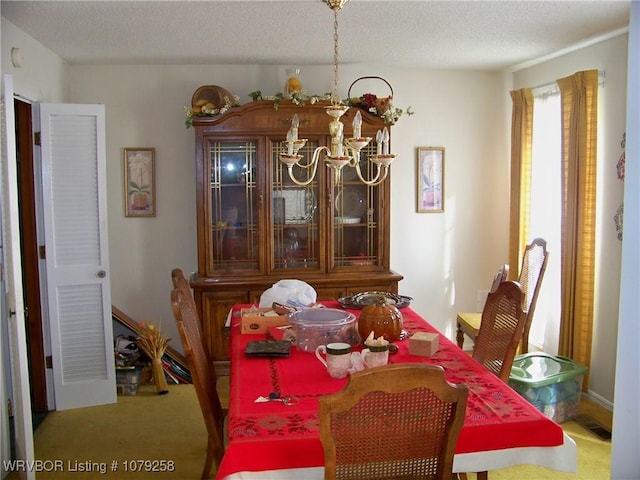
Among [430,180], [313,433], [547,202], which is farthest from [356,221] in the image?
[313,433]

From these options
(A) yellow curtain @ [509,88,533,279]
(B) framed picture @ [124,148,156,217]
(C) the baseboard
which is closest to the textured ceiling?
(A) yellow curtain @ [509,88,533,279]

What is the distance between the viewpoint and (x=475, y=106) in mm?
4742

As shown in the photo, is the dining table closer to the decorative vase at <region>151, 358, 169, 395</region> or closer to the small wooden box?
the small wooden box

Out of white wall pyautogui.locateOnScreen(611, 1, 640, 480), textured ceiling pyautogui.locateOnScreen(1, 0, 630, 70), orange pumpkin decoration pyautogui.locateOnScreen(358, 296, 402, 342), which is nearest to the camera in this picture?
white wall pyautogui.locateOnScreen(611, 1, 640, 480)

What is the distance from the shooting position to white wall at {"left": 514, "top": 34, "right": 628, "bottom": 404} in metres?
3.44

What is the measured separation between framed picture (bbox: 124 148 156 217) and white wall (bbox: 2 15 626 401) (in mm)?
51

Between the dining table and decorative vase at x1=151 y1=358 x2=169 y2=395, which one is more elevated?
the dining table

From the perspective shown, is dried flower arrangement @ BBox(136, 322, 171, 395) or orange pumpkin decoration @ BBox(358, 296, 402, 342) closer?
orange pumpkin decoration @ BBox(358, 296, 402, 342)

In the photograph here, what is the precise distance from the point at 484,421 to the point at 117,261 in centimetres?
351

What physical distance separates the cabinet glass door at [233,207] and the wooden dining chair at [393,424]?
2.79 meters

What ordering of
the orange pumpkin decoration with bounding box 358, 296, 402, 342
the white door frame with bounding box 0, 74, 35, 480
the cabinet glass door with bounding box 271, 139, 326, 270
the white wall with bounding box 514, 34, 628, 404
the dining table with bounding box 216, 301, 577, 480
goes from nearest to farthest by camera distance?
1. the dining table with bounding box 216, 301, 577, 480
2. the orange pumpkin decoration with bounding box 358, 296, 402, 342
3. the white door frame with bounding box 0, 74, 35, 480
4. the white wall with bounding box 514, 34, 628, 404
5. the cabinet glass door with bounding box 271, 139, 326, 270

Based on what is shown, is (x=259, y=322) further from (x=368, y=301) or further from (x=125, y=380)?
(x=125, y=380)

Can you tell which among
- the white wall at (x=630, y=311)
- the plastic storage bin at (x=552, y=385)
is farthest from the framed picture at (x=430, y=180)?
the white wall at (x=630, y=311)

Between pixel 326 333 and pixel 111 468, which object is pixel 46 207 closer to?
pixel 111 468
